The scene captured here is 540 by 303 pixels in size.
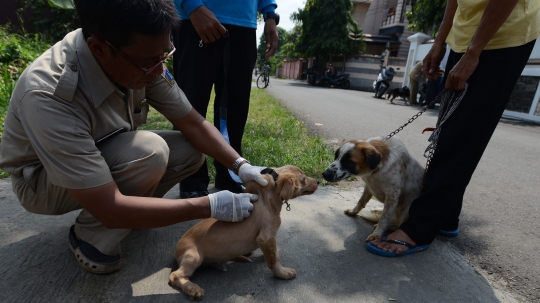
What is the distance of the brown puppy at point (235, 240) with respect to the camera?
1.80 meters

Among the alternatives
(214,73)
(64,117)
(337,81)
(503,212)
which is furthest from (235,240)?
(337,81)

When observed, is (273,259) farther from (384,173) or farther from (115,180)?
(384,173)

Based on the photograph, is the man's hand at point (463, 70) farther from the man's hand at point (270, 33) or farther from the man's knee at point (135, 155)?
the man's knee at point (135, 155)

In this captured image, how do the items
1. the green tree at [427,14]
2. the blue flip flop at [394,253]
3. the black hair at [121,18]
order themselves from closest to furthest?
the black hair at [121,18] → the blue flip flop at [394,253] → the green tree at [427,14]

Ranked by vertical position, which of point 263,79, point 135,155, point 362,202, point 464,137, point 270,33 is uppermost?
point 270,33

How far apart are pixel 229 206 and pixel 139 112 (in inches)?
37.5

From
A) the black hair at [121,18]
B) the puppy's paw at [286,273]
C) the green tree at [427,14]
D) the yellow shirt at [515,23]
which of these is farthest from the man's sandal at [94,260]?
the green tree at [427,14]

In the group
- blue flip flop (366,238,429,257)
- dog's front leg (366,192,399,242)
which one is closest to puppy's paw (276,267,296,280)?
blue flip flop (366,238,429,257)

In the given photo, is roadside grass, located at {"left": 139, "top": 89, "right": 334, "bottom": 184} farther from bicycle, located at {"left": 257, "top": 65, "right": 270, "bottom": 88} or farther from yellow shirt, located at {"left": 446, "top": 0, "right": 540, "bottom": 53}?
bicycle, located at {"left": 257, "top": 65, "right": 270, "bottom": 88}

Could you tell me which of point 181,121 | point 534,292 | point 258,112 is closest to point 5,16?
point 258,112

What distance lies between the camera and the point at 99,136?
1.79 meters

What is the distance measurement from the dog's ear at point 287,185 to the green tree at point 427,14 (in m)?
12.5

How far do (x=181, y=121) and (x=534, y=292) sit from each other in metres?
2.45

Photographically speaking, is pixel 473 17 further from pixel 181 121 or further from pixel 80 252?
pixel 80 252
